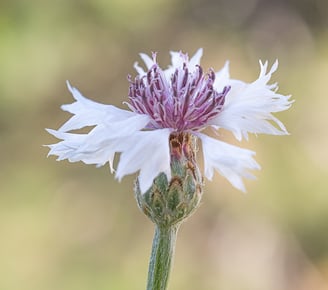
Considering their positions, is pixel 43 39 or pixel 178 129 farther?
pixel 43 39

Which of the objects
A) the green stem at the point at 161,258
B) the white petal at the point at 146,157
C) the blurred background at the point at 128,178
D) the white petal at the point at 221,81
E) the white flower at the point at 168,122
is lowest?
A: the green stem at the point at 161,258

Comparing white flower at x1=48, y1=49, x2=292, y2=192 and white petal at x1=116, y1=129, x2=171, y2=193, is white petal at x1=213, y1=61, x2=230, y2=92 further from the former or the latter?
white petal at x1=116, y1=129, x2=171, y2=193

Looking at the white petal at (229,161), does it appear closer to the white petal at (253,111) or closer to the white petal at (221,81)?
the white petal at (253,111)

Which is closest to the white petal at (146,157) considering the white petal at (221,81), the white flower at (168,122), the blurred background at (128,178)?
the white flower at (168,122)

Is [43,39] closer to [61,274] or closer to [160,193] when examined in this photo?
[61,274]

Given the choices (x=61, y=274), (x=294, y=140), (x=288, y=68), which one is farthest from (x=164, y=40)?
(x=61, y=274)

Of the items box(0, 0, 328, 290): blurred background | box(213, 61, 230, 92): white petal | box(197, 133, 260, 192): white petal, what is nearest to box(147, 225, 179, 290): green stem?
box(197, 133, 260, 192): white petal
